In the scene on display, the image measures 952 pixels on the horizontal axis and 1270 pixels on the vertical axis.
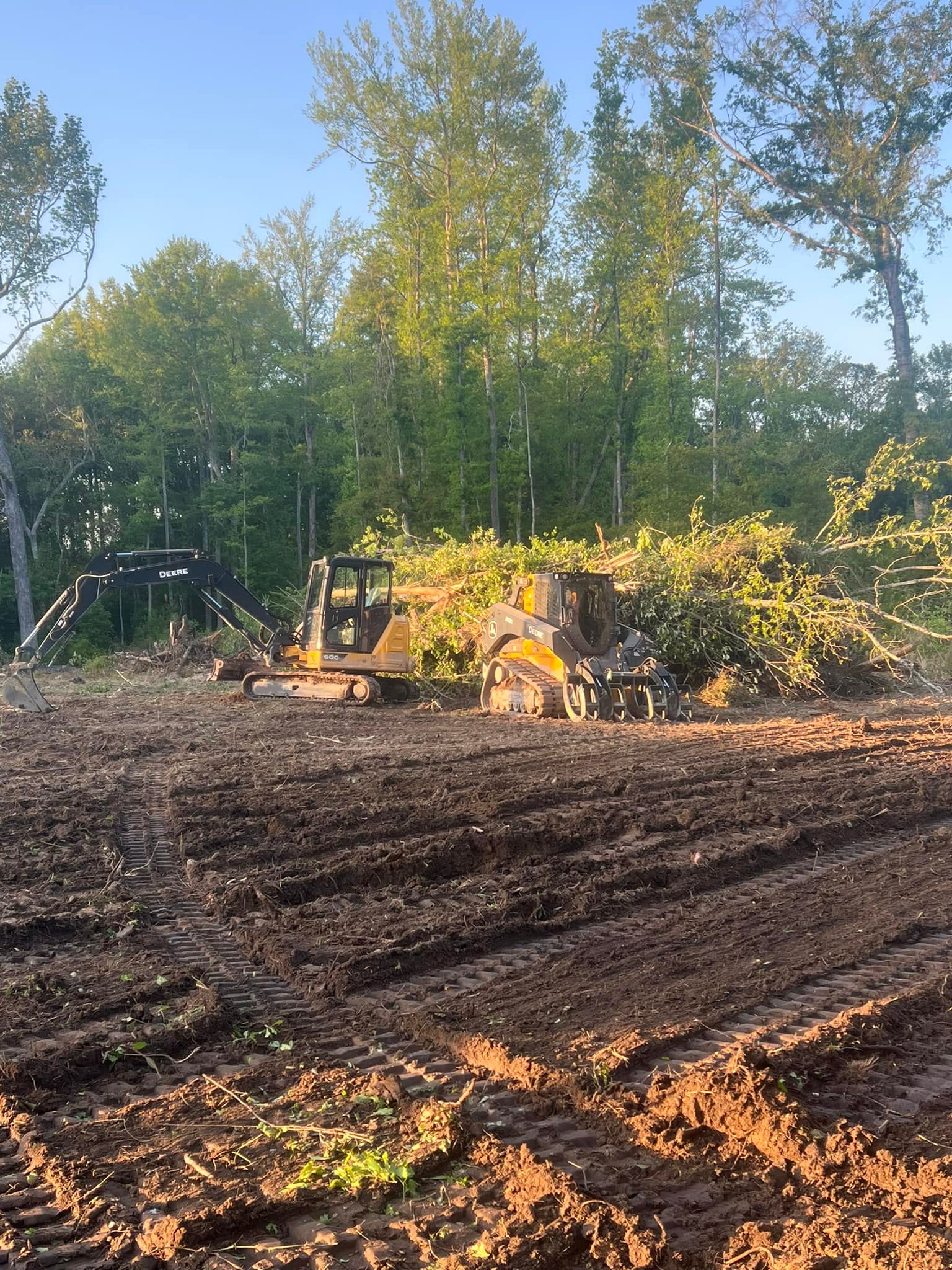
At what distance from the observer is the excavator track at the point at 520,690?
43.8ft

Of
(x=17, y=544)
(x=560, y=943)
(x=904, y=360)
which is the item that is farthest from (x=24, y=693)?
(x=904, y=360)

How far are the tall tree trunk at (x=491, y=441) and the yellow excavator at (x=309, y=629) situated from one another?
14.2 meters

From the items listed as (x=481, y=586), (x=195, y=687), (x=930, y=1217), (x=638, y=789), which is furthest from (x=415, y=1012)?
(x=195, y=687)

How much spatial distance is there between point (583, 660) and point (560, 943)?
8.54m

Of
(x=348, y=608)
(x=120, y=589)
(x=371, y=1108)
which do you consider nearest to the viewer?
(x=371, y=1108)

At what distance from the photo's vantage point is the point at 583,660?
13.1m

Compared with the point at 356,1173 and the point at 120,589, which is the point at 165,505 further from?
the point at 356,1173

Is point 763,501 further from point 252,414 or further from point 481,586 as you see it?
point 252,414

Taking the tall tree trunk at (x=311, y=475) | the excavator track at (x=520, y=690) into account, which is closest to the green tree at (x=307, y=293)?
the tall tree trunk at (x=311, y=475)

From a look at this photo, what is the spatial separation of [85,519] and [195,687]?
798 inches

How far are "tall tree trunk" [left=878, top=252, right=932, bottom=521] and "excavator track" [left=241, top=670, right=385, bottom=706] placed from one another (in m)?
20.0

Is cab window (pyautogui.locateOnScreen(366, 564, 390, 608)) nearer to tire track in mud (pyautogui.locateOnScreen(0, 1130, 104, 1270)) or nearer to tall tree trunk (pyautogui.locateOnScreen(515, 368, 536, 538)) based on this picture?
tire track in mud (pyautogui.locateOnScreen(0, 1130, 104, 1270))

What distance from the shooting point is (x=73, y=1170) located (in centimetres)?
272

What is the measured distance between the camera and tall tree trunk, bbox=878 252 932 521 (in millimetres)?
29656
